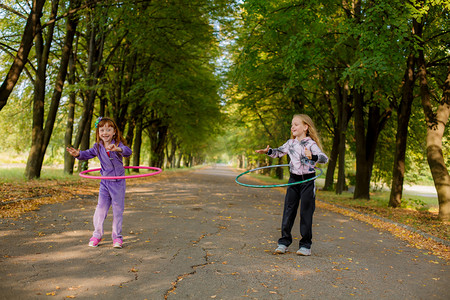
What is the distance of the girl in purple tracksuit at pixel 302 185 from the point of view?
5254 mm

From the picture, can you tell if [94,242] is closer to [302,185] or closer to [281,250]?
[281,250]

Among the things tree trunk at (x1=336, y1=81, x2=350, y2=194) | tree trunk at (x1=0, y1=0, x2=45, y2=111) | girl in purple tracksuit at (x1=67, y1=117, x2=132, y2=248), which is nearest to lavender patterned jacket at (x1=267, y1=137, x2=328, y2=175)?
girl in purple tracksuit at (x1=67, y1=117, x2=132, y2=248)

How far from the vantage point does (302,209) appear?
5410 millimetres

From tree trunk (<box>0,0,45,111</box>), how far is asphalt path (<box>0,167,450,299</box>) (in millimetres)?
4280

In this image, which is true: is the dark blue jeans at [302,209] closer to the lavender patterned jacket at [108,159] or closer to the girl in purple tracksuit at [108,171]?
the girl in purple tracksuit at [108,171]

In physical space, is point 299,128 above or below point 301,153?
above

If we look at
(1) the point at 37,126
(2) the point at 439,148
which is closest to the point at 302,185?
(2) the point at 439,148

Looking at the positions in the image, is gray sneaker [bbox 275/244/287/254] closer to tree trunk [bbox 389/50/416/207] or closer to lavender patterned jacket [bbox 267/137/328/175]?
lavender patterned jacket [bbox 267/137/328/175]

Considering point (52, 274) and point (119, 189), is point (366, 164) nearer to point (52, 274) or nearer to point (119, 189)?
point (119, 189)

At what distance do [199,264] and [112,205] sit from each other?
1679 mm

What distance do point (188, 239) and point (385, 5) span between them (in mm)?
8059

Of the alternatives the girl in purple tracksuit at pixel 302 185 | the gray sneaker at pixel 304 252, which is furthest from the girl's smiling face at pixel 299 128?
the gray sneaker at pixel 304 252

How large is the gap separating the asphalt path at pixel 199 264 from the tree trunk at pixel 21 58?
14.0 feet

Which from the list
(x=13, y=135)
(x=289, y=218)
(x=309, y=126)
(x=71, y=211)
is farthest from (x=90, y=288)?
(x=13, y=135)
